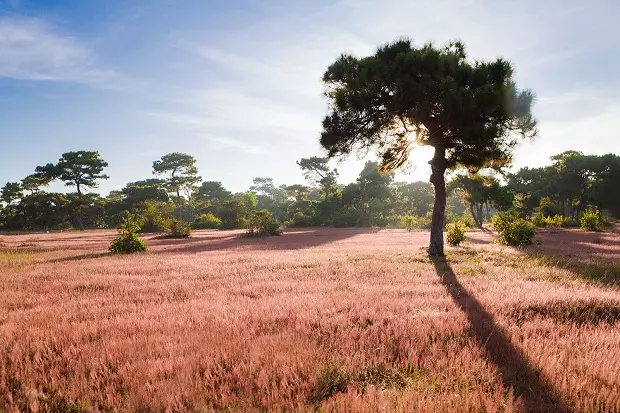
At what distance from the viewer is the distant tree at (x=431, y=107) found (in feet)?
42.7

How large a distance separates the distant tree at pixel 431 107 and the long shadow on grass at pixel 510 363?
965 cm

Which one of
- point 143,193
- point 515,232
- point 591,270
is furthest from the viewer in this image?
point 143,193

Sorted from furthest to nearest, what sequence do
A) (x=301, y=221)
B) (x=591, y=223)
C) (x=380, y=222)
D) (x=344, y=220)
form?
1. (x=380, y=222)
2. (x=301, y=221)
3. (x=344, y=220)
4. (x=591, y=223)

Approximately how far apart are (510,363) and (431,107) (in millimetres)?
12023

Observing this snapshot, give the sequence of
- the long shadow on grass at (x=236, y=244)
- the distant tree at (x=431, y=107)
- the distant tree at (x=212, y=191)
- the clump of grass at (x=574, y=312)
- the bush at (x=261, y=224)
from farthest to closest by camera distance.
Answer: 1. the distant tree at (x=212, y=191)
2. the bush at (x=261, y=224)
3. the long shadow on grass at (x=236, y=244)
4. the distant tree at (x=431, y=107)
5. the clump of grass at (x=574, y=312)

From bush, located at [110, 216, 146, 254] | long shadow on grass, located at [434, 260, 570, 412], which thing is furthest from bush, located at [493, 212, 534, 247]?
bush, located at [110, 216, 146, 254]

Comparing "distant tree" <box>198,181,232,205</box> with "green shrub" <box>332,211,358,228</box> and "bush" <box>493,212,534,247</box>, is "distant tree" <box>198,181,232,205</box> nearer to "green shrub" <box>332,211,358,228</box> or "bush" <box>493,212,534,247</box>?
"green shrub" <box>332,211,358,228</box>

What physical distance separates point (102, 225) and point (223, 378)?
82.3 metres

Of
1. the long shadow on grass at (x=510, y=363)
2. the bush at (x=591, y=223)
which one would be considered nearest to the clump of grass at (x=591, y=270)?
the long shadow on grass at (x=510, y=363)

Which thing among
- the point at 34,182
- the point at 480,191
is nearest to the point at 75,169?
the point at 34,182

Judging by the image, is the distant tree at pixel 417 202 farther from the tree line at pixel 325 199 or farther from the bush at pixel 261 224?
the bush at pixel 261 224

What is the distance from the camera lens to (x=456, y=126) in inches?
546

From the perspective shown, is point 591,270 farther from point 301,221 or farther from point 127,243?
point 301,221

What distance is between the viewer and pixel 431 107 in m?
13.7
